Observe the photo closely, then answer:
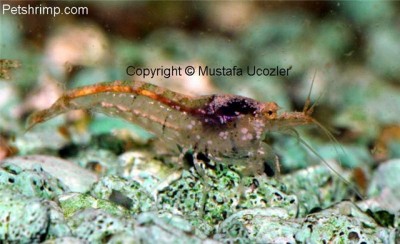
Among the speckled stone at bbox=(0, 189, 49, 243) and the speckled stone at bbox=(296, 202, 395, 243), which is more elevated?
the speckled stone at bbox=(0, 189, 49, 243)

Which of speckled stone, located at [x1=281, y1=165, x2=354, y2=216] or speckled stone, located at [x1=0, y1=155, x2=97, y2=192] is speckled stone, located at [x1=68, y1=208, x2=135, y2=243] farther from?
speckled stone, located at [x1=281, y1=165, x2=354, y2=216]

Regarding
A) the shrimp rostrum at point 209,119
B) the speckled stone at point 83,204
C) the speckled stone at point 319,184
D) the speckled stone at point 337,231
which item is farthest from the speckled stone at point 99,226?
the speckled stone at point 319,184

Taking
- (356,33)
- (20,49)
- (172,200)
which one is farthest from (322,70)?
(20,49)

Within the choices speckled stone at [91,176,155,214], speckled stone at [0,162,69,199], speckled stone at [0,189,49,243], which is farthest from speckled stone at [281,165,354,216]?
speckled stone at [0,189,49,243]

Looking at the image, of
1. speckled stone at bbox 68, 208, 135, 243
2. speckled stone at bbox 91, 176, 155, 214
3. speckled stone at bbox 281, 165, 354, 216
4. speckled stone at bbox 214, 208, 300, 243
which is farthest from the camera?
speckled stone at bbox 281, 165, 354, 216

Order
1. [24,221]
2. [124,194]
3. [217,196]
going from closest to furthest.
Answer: [24,221], [124,194], [217,196]

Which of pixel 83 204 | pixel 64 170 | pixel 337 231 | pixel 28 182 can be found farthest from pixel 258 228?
pixel 64 170

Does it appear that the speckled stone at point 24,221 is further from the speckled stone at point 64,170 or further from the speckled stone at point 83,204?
the speckled stone at point 64,170

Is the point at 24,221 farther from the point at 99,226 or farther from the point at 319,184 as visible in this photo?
the point at 319,184

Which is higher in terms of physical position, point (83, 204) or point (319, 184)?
point (83, 204)
